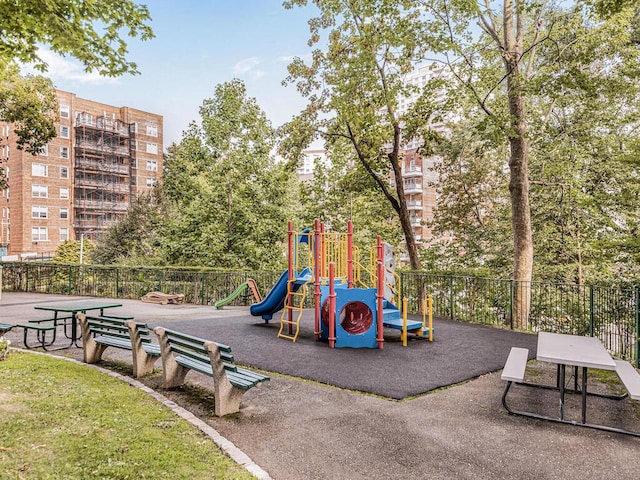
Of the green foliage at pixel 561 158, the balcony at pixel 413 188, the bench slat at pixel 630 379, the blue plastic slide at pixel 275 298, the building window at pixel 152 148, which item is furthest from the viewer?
the building window at pixel 152 148

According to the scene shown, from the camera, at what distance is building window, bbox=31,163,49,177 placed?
49584 mm

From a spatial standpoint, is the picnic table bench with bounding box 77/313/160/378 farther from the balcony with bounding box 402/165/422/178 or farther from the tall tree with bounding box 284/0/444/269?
the balcony with bounding box 402/165/422/178

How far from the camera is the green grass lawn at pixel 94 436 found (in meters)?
3.91

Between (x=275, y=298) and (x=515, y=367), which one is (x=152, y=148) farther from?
(x=515, y=367)

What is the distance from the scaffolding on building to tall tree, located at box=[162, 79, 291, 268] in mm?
31004

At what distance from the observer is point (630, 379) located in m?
5.34

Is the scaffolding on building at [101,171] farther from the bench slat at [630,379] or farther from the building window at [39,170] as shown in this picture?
the bench slat at [630,379]

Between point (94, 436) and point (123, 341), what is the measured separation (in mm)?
3139

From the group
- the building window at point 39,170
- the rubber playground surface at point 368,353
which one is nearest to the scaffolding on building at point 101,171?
the building window at point 39,170

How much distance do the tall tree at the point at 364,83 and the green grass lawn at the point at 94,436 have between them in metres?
13.7

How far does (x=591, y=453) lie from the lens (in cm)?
464

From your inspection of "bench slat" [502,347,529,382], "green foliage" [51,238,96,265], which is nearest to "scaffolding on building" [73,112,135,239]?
"green foliage" [51,238,96,265]

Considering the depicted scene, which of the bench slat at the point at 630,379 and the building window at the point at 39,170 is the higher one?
the building window at the point at 39,170

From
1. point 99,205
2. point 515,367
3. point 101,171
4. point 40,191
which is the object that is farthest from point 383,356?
point 101,171
